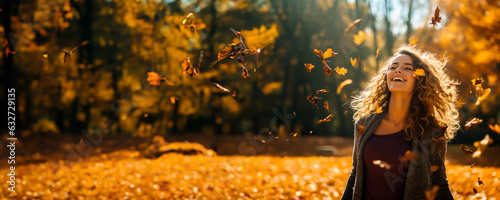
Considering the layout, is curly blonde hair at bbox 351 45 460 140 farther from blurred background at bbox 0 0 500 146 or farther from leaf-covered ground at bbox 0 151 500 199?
blurred background at bbox 0 0 500 146

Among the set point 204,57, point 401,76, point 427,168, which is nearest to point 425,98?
point 401,76

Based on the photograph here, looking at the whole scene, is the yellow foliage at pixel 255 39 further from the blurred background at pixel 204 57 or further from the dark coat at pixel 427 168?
the blurred background at pixel 204 57

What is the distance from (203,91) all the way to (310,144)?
26.2ft

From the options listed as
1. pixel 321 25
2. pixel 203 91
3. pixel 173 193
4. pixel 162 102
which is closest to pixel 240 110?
pixel 203 91

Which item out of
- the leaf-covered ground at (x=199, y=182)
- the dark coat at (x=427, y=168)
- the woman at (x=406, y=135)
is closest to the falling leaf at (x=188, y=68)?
the woman at (x=406, y=135)

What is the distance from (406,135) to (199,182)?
16.0 feet

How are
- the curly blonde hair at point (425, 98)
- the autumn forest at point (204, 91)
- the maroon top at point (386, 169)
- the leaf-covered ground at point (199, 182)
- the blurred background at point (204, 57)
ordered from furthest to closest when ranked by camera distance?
1. the blurred background at point (204, 57)
2. the autumn forest at point (204, 91)
3. the leaf-covered ground at point (199, 182)
4. the curly blonde hair at point (425, 98)
5. the maroon top at point (386, 169)

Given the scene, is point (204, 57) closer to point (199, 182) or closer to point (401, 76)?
point (199, 182)

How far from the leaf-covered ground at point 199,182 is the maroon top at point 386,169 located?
10.7ft

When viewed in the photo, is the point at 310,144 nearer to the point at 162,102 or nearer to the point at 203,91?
the point at 203,91

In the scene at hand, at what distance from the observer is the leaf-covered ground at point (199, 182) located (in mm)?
6518

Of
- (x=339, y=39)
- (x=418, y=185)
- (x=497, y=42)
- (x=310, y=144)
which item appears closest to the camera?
(x=418, y=185)

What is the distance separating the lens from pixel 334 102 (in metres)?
26.6

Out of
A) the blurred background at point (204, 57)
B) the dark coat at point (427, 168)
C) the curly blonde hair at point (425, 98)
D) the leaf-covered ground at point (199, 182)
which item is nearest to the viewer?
the dark coat at point (427, 168)
